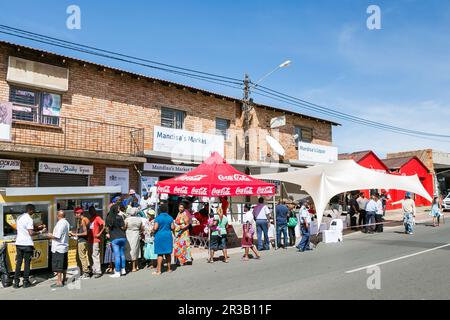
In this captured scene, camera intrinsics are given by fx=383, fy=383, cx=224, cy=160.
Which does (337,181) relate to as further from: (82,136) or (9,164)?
(9,164)

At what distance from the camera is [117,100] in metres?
16.3

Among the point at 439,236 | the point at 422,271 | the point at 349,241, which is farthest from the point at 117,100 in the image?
the point at 439,236

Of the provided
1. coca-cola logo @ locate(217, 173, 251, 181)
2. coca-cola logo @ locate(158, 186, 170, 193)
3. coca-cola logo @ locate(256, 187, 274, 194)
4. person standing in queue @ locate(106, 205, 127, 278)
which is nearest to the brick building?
coca-cola logo @ locate(158, 186, 170, 193)

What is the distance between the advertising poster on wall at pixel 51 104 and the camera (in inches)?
559

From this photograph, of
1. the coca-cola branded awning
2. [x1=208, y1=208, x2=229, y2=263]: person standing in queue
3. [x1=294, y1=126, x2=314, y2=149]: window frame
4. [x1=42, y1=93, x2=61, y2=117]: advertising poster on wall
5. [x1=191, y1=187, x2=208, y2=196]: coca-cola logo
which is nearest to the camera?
[x1=208, y1=208, x2=229, y2=263]: person standing in queue

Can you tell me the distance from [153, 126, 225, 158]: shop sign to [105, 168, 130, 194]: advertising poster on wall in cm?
170

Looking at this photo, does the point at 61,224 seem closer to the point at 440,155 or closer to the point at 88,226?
the point at 88,226

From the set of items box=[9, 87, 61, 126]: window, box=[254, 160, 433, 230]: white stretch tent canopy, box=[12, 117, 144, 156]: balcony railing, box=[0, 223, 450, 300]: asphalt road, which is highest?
box=[9, 87, 61, 126]: window

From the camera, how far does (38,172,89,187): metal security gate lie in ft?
45.4

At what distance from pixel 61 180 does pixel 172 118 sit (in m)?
6.07

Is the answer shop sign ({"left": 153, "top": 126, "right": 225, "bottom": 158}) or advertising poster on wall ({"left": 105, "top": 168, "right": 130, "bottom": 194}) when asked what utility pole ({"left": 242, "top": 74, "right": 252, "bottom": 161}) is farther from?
advertising poster on wall ({"left": 105, "top": 168, "right": 130, "bottom": 194})

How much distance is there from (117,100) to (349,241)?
10.9 meters

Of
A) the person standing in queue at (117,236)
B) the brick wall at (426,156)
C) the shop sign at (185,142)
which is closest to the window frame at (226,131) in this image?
the shop sign at (185,142)

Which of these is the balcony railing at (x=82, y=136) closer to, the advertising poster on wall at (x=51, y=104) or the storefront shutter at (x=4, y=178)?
the advertising poster on wall at (x=51, y=104)
